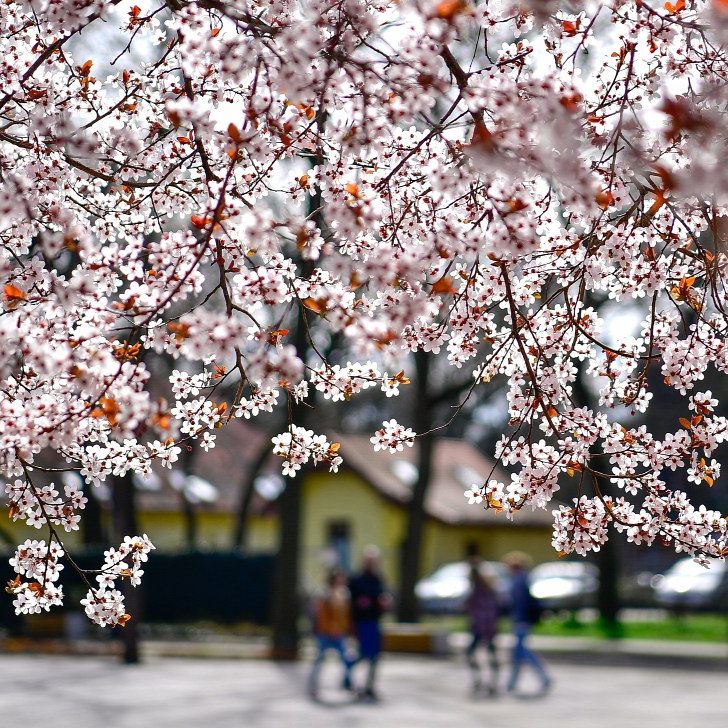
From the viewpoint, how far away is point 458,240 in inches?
192

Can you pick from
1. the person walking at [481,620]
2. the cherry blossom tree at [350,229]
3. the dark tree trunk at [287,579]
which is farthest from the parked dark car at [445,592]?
the cherry blossom tree at [350,229]

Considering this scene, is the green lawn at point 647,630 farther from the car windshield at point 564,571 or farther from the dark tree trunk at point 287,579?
the car windshield at point 564,571

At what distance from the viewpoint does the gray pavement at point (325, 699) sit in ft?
42.1

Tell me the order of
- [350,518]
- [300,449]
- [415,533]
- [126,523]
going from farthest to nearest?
[350,518], [415,533], [126,523], [300,449]

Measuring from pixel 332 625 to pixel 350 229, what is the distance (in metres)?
11.5

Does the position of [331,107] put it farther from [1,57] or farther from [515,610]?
[515,610]

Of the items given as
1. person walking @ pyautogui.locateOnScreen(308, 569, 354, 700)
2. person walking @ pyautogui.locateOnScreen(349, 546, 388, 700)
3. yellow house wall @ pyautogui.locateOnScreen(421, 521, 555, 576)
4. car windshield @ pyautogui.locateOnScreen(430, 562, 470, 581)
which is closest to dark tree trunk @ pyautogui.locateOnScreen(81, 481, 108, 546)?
car windshield @ pyautogui.locateOnScreen(430, 562, 470, 581)

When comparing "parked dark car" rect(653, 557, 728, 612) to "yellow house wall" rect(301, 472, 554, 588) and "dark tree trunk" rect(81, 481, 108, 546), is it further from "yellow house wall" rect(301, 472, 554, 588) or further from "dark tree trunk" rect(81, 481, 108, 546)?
"dark tree trunk" rect(81, 481, 108, 546)

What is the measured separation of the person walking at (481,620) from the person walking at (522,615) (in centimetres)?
29

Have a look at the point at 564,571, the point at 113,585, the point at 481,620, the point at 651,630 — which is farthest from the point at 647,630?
the point at 113,585

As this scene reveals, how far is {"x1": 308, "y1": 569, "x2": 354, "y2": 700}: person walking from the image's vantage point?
1566cm

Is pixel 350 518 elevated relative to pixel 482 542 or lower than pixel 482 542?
elevated

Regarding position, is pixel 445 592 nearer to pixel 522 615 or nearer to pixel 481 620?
pixel 481 620

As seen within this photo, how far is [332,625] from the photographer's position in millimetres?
15727
